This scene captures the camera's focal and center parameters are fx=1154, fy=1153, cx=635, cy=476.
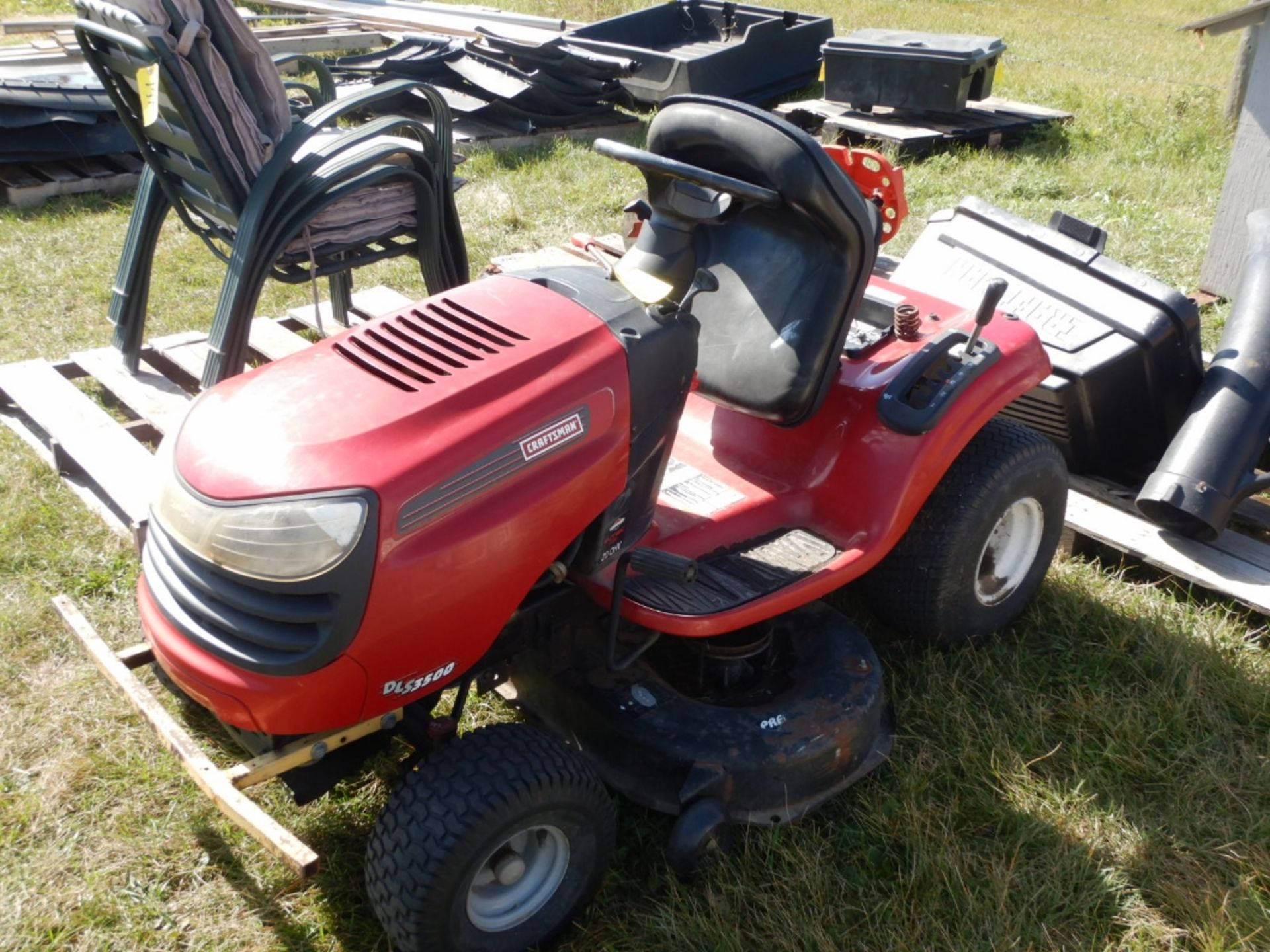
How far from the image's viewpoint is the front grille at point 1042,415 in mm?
3342

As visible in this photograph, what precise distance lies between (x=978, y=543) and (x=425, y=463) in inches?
56.8

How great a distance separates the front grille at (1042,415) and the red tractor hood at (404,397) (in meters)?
1.77

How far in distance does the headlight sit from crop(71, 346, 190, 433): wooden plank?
1937 millimetres

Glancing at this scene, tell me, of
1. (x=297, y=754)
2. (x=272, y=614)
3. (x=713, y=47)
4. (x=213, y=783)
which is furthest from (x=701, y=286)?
(x=713, y=47)

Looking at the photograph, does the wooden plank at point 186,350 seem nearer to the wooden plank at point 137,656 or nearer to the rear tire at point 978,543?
the wooden plank at point 137,656

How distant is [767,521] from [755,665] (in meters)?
0.32

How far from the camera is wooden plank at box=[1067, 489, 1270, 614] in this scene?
2975mm

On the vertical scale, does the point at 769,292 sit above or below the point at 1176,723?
above

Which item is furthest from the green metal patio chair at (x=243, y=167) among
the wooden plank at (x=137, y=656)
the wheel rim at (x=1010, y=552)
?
the wheel rim at (x=1010, y=552)

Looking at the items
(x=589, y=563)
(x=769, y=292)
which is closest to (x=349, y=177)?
(x=769, y=292)

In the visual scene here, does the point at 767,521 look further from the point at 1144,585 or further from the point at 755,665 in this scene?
the point at 1144,585

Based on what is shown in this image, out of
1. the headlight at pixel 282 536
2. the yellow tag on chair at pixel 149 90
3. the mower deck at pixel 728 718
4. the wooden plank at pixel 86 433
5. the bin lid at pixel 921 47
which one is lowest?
the wooden plank at pixel 86 433

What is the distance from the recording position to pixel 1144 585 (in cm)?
315

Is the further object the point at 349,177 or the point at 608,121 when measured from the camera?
the point at 608,121
